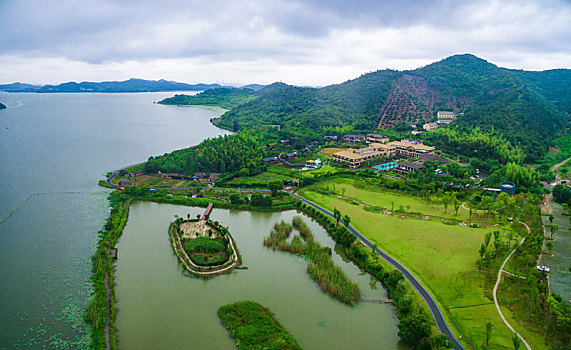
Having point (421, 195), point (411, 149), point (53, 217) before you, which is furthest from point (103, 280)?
point (411, 149)

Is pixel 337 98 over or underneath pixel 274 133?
over

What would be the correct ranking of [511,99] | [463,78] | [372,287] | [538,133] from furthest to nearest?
[463,78], [511,99], [538,133], [372,287]

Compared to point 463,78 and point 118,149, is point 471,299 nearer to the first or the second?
point 118,149

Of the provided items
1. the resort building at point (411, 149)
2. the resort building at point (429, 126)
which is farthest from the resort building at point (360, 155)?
the resort building at point (429, 126)

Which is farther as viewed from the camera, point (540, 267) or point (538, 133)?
point (538, 133)

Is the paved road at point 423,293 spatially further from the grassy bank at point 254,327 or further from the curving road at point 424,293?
the grassy bank at point 254,327

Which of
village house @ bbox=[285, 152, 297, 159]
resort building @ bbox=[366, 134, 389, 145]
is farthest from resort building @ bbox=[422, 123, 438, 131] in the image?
village house @ bbox=[285, 152, 297, 159]

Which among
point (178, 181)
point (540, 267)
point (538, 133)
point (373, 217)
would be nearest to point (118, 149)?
point (178, 181)

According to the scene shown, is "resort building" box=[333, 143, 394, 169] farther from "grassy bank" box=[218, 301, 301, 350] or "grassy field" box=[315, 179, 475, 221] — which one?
"grassy bank" box=[218, 301, 301, 350]
